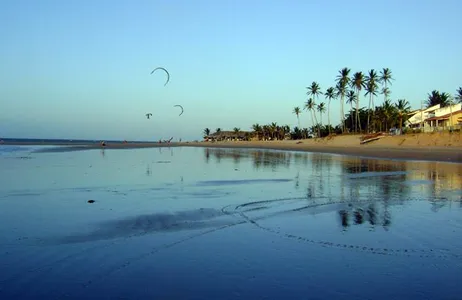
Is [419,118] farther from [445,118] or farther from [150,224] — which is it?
[150,224]

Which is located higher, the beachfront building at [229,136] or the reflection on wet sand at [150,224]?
the beachfront building at [229,136]

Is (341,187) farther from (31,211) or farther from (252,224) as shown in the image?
(31,211)

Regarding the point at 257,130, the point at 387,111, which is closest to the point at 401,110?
the point at 387,111

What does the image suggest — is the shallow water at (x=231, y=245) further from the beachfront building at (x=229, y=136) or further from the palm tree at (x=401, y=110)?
the beachfront building at (x=229, y=136)

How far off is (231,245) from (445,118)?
7765 centimetres

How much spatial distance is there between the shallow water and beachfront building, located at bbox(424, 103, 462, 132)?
6019 centimetres

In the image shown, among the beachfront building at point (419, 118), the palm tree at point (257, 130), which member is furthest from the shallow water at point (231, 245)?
the palm tree at point (257, 130)

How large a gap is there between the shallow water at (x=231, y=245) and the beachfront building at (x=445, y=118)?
60191 mm

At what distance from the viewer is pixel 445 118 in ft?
250

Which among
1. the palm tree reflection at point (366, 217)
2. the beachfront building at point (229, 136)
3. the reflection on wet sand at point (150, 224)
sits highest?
the beachfront building at point (229, 136)

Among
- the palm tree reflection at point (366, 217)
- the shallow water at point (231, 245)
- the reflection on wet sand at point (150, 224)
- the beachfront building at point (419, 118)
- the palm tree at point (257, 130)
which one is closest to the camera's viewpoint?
the shallow water at point (231, 245)

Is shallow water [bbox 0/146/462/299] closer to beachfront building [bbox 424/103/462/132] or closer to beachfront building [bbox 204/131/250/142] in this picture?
beachfront building [bbox 424/103/462/132]

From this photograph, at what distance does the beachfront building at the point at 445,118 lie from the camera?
71812mm

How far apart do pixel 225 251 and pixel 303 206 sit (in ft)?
17.7
